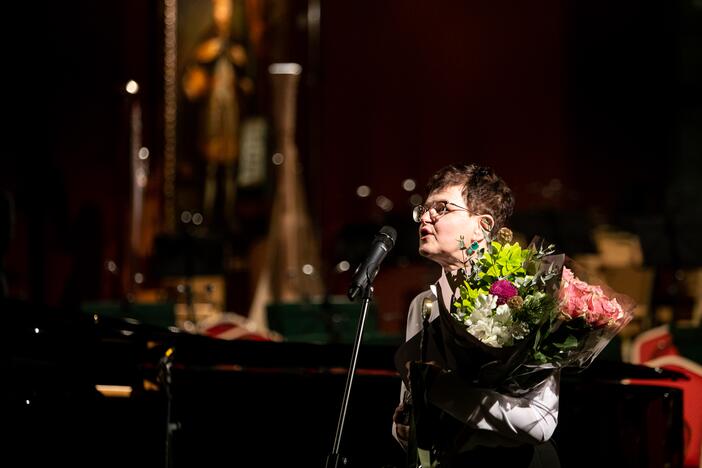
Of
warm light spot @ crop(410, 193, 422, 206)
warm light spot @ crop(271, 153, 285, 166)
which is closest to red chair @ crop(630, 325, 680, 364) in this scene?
warm light spot @ crop(410, 193, 422, 206)

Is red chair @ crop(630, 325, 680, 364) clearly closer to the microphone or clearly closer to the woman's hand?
the woman's hand

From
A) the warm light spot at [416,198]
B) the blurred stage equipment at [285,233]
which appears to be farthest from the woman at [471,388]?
the blurred stage equipment at [285,233]

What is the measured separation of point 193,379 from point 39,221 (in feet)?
14.8

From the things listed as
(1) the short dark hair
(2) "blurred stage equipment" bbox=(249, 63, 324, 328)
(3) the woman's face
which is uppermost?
(1) the short dark hair

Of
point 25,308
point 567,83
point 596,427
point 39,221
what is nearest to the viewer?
point 596,427

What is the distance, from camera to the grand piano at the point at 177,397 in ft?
10.5

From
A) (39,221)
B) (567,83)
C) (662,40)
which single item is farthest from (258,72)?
(662,40)

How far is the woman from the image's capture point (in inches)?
82.8

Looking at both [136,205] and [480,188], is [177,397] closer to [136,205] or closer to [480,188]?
[480,188]

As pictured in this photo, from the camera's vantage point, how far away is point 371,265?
225 centimetres

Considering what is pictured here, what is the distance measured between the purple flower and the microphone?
0.30m

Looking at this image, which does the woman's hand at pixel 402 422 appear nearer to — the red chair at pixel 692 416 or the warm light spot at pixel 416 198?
the red chair at pixel 692 416

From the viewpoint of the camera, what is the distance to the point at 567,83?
1188 cm

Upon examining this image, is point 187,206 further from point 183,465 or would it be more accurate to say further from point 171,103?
point 183,465
